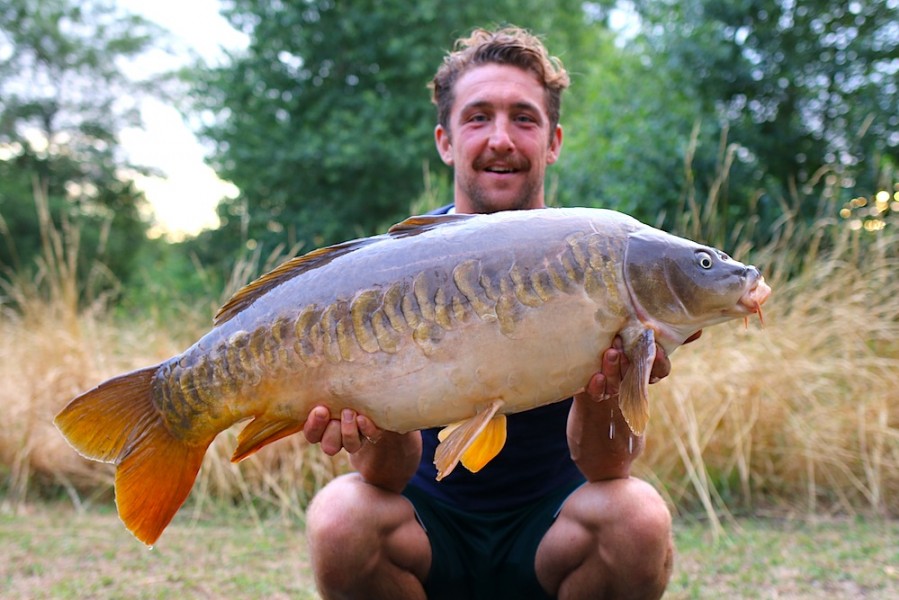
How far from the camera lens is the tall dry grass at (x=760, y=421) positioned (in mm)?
3289

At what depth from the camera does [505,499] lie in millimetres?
2033

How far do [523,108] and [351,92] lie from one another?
29.2ft

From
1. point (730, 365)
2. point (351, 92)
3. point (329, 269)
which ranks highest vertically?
point (351, 92)

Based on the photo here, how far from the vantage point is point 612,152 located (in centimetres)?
608

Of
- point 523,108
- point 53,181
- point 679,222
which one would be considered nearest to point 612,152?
point 679,222

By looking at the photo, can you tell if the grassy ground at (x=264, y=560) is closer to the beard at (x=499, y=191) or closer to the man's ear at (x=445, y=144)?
the beard at (x=499, y=191)

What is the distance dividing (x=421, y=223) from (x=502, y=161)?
78 cm

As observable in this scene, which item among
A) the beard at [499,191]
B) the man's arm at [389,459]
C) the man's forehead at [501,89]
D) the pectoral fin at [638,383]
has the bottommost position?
the man's arm at [389,459]

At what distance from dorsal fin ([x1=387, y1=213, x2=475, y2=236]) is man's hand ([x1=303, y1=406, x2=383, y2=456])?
0.33m

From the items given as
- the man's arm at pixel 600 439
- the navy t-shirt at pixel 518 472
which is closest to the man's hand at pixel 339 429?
the man's arm at pixel 600 439

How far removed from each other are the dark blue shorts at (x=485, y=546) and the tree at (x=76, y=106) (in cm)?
1371

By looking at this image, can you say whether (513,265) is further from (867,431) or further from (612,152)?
(612,152)

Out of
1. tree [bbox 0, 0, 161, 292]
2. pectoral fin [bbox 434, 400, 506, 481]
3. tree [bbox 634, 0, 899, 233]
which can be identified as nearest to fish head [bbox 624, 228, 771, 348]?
pectoral fin [bbox 434, 400, 506, 481]

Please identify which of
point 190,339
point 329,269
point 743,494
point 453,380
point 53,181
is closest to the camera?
point 453,380
